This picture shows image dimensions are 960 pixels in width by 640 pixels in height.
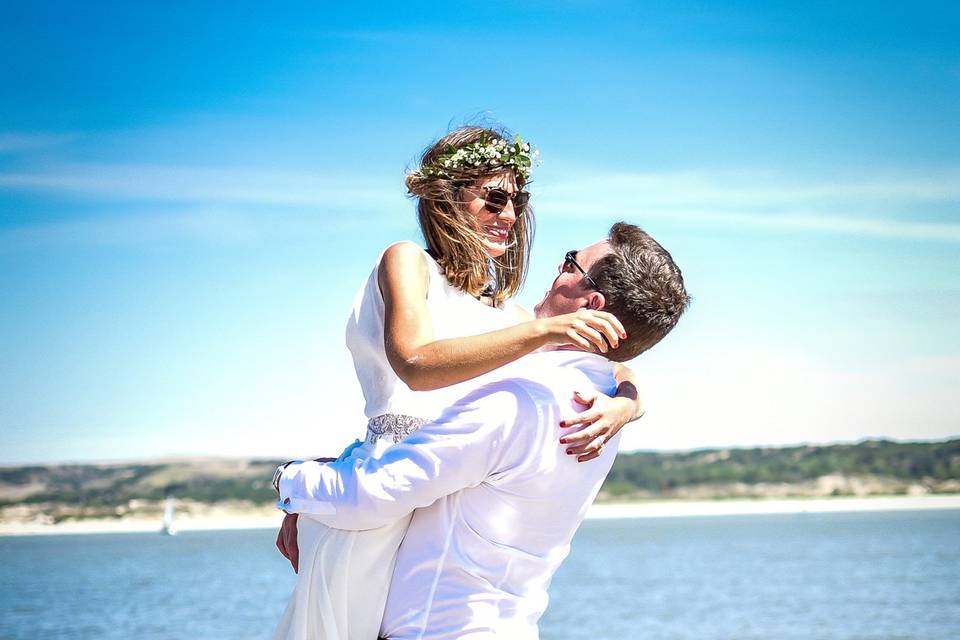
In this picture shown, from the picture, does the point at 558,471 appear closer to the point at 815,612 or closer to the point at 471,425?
the point at 471,425

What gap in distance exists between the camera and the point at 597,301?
306 cm

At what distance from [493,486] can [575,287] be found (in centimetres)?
62

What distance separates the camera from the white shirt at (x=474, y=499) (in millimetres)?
2848

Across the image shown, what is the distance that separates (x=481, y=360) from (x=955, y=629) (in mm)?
41256

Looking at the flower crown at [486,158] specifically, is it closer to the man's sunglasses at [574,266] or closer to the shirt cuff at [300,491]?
the man's sunglasses at [574,266]

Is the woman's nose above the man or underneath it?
above

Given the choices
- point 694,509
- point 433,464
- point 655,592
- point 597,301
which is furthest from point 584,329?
point 694,509

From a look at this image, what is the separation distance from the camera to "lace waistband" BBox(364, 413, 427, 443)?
322 cm

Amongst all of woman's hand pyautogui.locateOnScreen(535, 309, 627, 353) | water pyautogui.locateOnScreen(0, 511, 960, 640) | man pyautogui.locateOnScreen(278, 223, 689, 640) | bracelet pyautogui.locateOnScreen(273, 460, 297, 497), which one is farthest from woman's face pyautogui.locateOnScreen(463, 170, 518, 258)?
water pyautogui.locateOnScreen(0, 511, 960, 640)

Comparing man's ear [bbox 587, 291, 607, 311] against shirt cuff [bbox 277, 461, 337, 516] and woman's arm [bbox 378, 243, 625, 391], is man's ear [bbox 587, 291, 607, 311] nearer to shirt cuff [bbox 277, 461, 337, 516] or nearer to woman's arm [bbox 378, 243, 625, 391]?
woman's arm [bbox 378, 243, 625, 391]

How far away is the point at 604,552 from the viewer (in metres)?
102

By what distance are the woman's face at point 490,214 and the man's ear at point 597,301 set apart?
0.50 metres

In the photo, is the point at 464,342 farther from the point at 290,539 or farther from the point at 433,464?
the point at 290,539

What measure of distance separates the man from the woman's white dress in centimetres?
5
